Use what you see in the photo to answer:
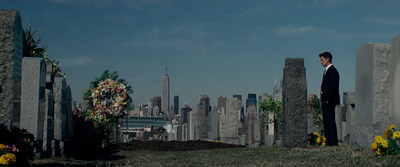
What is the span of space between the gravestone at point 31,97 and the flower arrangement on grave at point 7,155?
341cm

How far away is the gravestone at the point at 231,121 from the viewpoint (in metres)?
18.8

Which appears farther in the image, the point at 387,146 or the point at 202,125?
the point at 202,125

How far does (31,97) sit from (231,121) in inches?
388

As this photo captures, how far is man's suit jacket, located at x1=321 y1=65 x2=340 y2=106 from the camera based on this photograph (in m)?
11.2

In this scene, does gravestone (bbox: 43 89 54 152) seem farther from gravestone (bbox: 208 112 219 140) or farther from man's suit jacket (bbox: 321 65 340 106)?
gravestone (bbox: 208 112 219 140)

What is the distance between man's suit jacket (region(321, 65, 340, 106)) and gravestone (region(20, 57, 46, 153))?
658cm

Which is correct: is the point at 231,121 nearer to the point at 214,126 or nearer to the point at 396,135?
the point at 214,126

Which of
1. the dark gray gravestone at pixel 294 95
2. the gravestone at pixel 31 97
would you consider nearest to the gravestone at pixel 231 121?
the dark gray gravestone at pixel 294 95

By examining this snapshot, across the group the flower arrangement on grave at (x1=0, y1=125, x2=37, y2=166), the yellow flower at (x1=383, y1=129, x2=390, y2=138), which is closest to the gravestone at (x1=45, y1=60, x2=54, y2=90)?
A: the flower arrangement on grave at (x1=0, y1=125, x2=37, y2=166)

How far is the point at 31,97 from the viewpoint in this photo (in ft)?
34.2

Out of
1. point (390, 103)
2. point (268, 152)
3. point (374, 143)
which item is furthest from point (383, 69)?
point (268, 152)

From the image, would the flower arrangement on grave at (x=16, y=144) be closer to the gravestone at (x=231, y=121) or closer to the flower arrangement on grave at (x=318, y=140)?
the flower arrangement on grave at (x=318, y=140)

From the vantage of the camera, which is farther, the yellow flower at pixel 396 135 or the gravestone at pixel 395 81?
the gravestone at pixel 395 81

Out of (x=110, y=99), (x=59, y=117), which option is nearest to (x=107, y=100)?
(x=110, y=99)
